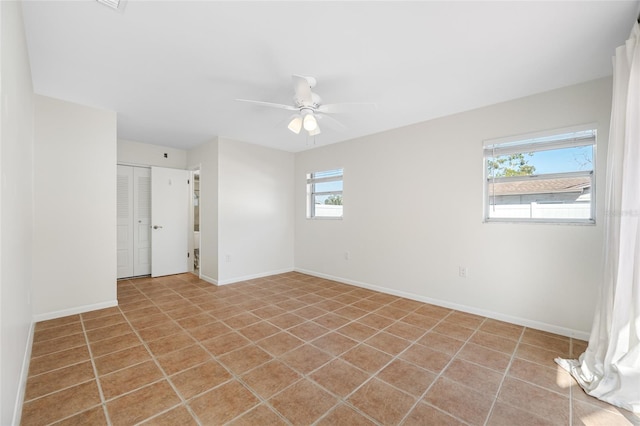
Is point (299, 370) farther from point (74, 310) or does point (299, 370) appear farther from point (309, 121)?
point (74, 310)

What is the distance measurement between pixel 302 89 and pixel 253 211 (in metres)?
3.17

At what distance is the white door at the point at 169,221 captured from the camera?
515cm

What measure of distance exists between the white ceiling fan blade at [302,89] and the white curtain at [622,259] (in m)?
2.29

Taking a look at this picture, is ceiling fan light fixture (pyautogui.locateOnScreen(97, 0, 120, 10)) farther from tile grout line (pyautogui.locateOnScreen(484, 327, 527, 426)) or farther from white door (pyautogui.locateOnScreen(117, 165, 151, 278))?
white door (pyautogui.locateOnScreen(117, 165, 151, 278))

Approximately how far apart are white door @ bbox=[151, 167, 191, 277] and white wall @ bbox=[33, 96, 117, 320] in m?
1.72

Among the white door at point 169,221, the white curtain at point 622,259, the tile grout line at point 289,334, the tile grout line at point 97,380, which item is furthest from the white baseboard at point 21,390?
the white curtain at point 622,259

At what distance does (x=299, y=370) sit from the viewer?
7.00ft

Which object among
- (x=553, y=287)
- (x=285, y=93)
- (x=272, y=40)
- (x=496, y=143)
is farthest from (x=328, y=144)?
(x=553, y=287)

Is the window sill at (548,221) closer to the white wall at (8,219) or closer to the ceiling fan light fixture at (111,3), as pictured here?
the ceiling fan light fixture at (111,3)

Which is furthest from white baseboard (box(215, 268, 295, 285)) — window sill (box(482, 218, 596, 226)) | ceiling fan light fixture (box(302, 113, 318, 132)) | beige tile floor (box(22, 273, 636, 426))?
window sill (box(482, 218, 596, 226))

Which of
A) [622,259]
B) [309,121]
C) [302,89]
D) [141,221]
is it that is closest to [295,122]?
[309,121]

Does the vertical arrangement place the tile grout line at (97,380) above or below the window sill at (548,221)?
below

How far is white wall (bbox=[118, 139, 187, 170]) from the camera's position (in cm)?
485

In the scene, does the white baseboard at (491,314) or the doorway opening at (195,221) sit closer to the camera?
the white baseboard at (491,314)
